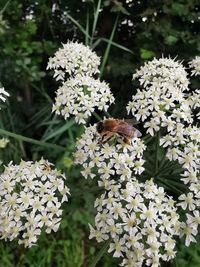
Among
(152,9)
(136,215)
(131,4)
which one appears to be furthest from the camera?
(131,4)

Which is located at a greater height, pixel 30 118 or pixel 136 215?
pixel 30 118

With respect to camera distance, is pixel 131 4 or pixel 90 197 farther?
pixel 131 4

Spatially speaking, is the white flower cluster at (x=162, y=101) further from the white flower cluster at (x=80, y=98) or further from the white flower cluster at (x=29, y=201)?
the white flower cluster at (x=29, y=201)

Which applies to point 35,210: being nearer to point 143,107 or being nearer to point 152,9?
point 143,107

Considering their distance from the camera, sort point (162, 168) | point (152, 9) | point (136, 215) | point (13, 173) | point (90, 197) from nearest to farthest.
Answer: point (136, 215), point (13, 173), point (162, 168), point (90, 197), point (152, 9)

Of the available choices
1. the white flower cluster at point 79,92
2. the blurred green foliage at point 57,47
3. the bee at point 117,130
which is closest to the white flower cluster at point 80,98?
the white flower cluster at point 79,92

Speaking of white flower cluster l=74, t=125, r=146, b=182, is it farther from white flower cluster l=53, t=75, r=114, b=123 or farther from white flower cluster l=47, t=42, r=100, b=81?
white flower cluster l=47, t=42, r=100, b=81

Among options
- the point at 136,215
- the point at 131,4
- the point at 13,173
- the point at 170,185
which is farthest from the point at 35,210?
the point at 131,4

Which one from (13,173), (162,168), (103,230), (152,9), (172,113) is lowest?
(103,230)
